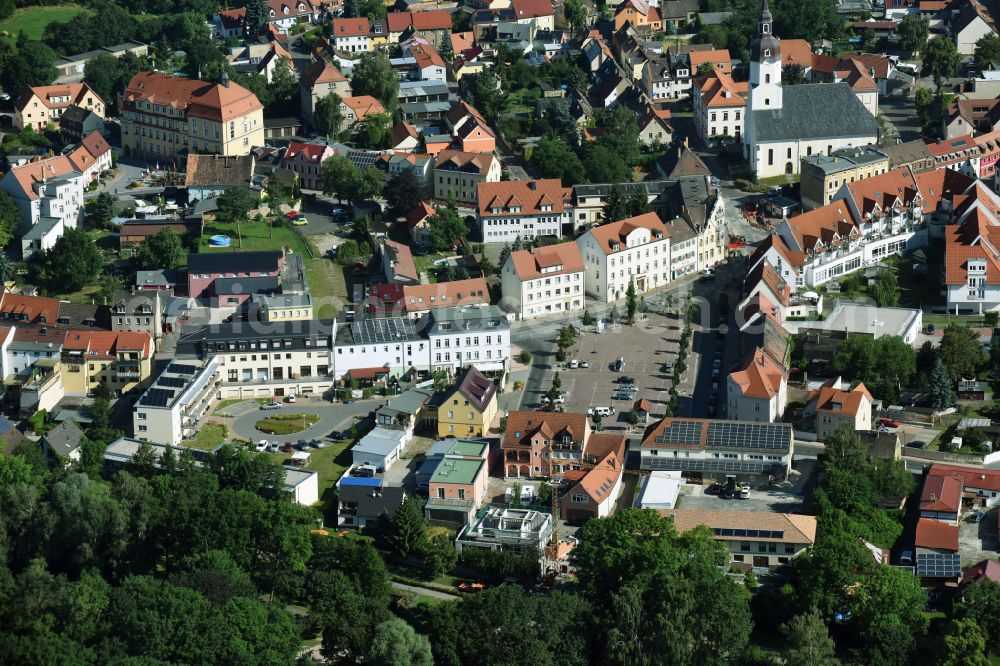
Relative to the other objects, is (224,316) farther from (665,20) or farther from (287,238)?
(665,20)

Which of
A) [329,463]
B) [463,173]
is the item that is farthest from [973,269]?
[329,463]

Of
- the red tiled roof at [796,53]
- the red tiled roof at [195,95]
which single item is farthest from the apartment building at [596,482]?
the red tiled roof at [796,53]

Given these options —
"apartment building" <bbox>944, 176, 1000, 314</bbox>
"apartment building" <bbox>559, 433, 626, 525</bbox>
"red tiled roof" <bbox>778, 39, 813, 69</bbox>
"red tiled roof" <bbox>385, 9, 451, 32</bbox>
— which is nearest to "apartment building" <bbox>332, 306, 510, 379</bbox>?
"apartment building" <bbox>559, 433, 626, 525</bbox>

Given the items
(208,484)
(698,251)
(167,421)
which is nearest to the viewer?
(208,484)

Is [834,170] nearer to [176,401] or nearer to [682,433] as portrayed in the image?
[682,433]

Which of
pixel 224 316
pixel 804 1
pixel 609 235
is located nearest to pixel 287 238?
pixel 224 316

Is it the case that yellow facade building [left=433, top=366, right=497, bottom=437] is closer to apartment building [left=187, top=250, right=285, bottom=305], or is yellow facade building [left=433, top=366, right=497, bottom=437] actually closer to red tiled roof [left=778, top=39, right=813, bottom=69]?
apartment building [left=187, top=250, right=285, bottom=305]
